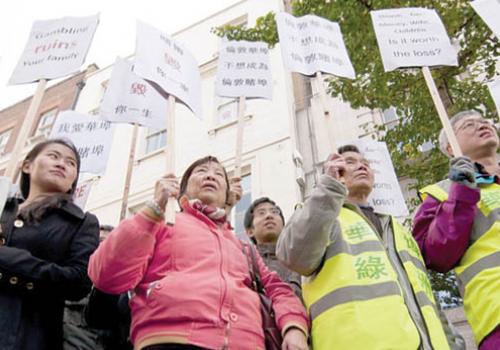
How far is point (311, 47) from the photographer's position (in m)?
3.46

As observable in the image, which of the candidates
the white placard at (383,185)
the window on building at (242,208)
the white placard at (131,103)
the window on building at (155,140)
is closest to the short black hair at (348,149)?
the white placard at (383,185)

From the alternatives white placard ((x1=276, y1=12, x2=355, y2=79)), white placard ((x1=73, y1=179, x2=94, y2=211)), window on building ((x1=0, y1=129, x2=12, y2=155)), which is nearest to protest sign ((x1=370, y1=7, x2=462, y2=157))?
white placard ((x1=276, y1=12, x2=355, y2=79))

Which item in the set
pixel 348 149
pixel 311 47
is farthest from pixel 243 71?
pixel 348 149

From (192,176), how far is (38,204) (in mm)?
858

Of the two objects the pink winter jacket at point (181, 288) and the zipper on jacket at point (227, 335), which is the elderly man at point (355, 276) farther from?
the zipper on jacket at point (227, 335)

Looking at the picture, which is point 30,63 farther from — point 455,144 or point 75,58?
point 455,144

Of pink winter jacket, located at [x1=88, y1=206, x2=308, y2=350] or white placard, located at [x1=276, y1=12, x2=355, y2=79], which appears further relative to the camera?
white placard, located at [x1=276, y1=12, x2=355, y2=79]

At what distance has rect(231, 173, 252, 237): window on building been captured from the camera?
7.91 meters

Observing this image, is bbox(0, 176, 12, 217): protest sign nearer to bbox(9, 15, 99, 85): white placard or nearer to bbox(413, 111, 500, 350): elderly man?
bbox(9, 15, 99, 85): white placard

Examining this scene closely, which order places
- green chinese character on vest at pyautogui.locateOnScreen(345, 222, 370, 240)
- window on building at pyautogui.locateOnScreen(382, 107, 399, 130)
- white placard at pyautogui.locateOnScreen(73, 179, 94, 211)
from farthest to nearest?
window on building at pyautogui.locateOnScreen(382, 107, 399, 130), white placard at pyautogui.locateOnScreen(73, 179, 94, 211), green chinese character on vest at pyautogui.locateOnScreen(345, 222, 370, 240)

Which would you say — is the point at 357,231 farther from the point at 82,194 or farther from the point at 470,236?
the point at 82,194

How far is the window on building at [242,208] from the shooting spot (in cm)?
791

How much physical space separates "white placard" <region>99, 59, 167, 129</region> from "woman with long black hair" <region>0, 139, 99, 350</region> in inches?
48.6

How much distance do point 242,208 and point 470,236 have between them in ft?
19.6
